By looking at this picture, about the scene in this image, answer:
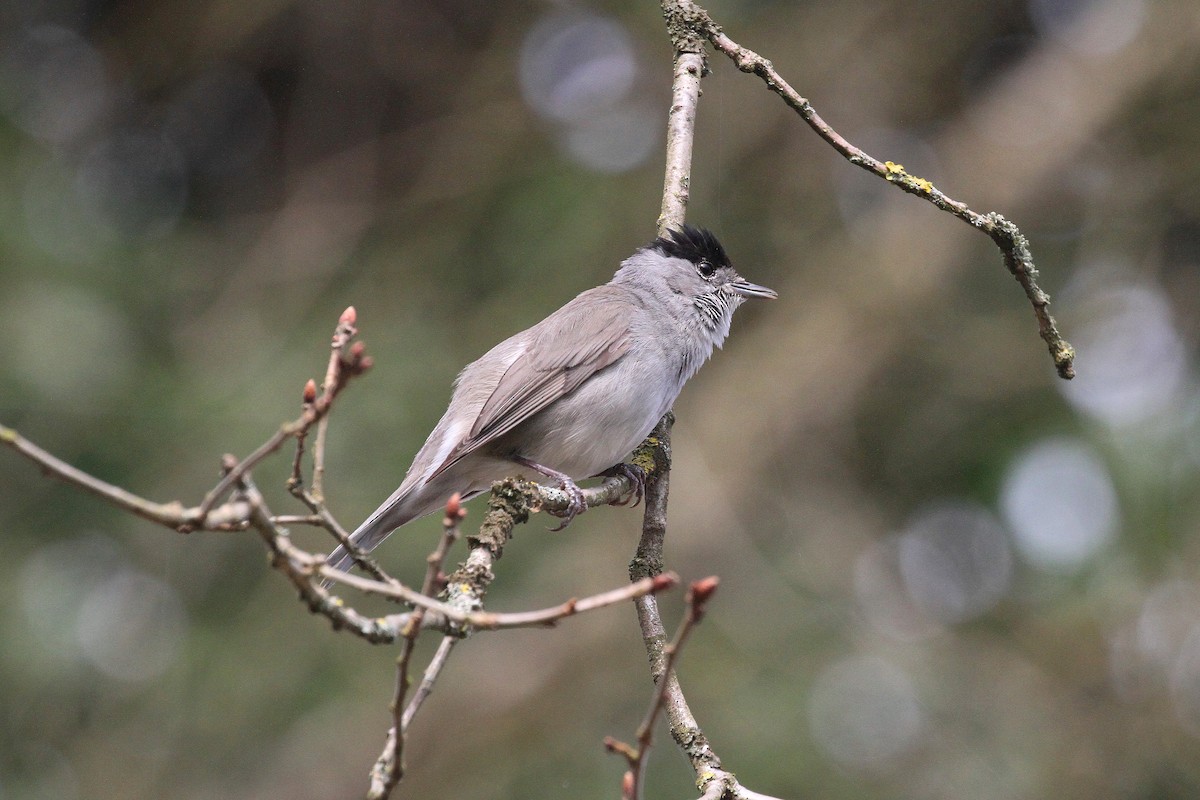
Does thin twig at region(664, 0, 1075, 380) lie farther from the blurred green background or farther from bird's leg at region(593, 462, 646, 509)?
the blurred green background

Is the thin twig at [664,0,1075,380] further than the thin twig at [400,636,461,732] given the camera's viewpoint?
Yes

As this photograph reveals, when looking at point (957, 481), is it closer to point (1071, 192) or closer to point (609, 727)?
point (1071, 192)

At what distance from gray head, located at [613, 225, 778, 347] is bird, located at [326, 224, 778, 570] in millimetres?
12

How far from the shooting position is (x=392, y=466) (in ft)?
19.7

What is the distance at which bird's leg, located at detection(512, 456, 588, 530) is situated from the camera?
12.0ft

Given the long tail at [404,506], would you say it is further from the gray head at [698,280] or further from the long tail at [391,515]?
the gray head at [698,280]

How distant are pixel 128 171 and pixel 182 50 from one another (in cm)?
93

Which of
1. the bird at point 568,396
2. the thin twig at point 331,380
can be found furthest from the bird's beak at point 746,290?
the thin twig at point 331,380

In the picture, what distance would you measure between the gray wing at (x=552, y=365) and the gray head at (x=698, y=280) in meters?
0.32

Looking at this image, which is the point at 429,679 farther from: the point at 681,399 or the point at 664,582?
the point at 681,399

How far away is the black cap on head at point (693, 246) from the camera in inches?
176

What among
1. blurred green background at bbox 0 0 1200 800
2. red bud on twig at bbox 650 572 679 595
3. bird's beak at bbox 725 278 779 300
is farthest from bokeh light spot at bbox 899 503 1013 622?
red bud on twig at bbox 650 572 679 595

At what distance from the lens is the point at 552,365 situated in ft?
14.1

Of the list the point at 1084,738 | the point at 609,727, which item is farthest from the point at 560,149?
the point at 1084,738
